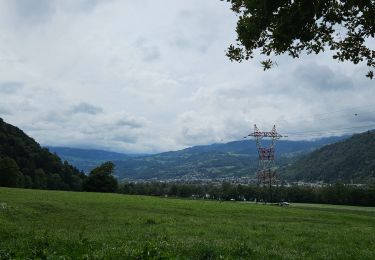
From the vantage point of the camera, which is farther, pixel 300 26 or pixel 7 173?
pixel 7 173

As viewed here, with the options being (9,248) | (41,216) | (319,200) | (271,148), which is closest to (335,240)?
(9,248)

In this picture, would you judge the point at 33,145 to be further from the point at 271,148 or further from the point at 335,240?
the point at 335,240

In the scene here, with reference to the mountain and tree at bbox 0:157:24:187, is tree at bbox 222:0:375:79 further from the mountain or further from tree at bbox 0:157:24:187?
the mountain

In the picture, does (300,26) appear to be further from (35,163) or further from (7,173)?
(35,163)

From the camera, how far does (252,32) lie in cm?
1523

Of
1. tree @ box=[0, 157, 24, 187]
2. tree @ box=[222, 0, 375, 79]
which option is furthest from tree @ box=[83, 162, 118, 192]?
tree @ box=[222, 0, 375, 79]

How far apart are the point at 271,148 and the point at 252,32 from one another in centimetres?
13061

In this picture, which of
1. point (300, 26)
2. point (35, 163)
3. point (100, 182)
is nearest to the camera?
point (300, 26)

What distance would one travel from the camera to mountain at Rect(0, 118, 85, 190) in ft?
528

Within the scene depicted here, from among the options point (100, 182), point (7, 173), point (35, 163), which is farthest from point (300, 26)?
point (35, 163)

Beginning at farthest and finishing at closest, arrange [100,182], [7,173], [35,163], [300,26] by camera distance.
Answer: [35,163] < [100,182] < [7,173] < [300,26]

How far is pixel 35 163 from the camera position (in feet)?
578

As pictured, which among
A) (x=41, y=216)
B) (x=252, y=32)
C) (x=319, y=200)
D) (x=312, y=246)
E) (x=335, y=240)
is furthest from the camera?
(x=319, y=200)

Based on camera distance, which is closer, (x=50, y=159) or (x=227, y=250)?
(x=227, y=250)
